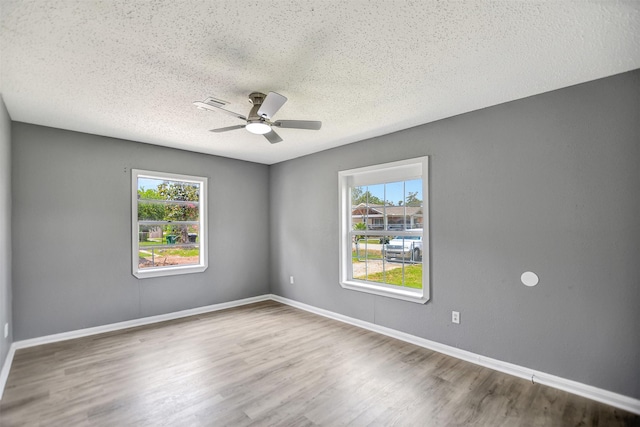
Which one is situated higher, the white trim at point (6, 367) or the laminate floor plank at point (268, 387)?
the white trim at point (6, 367)

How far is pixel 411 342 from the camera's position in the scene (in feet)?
11.2

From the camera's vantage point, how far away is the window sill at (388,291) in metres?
3.40

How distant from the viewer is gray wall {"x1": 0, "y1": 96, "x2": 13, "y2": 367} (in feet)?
8.67

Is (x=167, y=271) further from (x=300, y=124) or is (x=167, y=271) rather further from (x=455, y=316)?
(x=455, y=316)

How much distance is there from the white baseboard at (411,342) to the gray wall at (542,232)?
0.20 ft

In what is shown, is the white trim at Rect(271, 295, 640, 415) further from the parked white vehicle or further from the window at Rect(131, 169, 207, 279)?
the window at Rect(131, 169, 207, 279)

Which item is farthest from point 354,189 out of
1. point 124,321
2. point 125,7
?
point 124,321

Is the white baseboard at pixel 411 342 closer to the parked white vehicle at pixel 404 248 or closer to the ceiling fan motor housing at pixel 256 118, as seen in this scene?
the parked white vehicle at pixel 404 248

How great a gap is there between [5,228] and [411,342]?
4257 millimetres

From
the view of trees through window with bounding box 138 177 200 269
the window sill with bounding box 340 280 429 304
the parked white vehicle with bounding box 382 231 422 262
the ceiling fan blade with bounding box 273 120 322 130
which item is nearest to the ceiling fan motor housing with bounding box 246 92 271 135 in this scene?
the ceiling fan blade with bounding box 273 120 322 130

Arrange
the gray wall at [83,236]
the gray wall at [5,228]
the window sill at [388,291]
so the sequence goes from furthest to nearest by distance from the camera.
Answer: the window sill at [388,291] < the gray wall at [83,236] < the gray wall at [5,228]

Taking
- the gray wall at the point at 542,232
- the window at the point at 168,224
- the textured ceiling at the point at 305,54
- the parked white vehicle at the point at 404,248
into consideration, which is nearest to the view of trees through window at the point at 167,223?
the window at the point at 168,224

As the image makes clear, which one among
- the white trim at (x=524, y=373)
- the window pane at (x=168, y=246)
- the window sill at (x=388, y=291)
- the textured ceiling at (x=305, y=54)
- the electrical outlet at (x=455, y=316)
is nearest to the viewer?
the textured ceiling at (x=305, y=54)

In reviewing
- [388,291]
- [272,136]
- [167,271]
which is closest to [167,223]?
[167,271]
